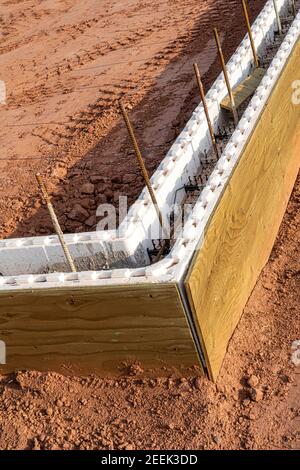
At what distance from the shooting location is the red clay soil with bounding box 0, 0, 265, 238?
8312mm

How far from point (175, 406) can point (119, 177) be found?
4.14m

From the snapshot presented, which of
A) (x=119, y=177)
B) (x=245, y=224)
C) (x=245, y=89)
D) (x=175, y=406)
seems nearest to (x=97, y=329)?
(x=175, y=406)

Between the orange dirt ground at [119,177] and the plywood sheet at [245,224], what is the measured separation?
0.74 feet

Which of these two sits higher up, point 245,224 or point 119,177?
point 245,224

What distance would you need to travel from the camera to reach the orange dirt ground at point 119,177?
4715 mm

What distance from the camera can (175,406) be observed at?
4.73 m

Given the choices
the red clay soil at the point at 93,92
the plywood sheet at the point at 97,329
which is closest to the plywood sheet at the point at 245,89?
the red clay soil at the point at 93,92

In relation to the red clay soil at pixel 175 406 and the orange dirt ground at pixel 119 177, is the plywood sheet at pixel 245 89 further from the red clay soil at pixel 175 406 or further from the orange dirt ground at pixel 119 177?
the red clay soil at pixel 175 406

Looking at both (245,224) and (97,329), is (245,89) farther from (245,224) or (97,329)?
(97,329)

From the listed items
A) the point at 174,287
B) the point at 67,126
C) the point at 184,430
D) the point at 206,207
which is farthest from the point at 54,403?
the point at 67,126

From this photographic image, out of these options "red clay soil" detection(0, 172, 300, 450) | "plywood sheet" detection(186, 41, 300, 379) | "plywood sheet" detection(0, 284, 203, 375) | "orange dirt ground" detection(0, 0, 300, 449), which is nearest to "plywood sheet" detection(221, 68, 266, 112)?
"plywood sheet" detection(186, 41, 300, 379)

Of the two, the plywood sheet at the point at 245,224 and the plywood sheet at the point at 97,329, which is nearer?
the plywood sheet at the point at 97,329

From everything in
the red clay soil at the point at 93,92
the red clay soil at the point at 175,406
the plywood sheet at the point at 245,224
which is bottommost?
the red clay soil at the point at 93,92

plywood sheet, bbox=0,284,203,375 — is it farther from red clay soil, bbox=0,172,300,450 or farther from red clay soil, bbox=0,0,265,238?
red clay soil, bbox=0,0,265,238
